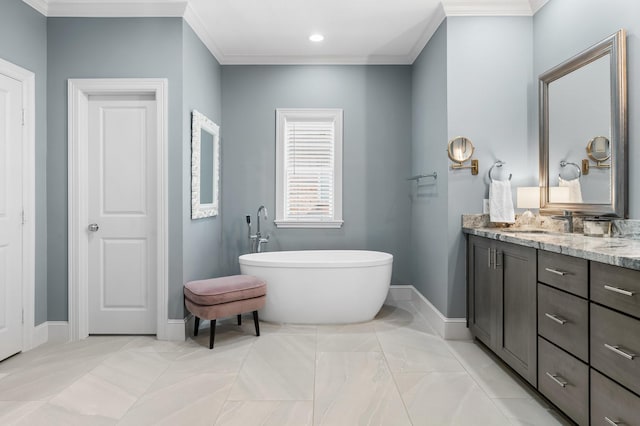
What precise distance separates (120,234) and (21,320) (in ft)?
3.05

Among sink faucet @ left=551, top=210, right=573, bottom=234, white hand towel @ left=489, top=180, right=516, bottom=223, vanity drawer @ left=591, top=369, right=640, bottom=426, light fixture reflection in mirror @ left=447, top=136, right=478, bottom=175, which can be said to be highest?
light fixture reflection in mirror @ left=447, top=136, right=478, bottom=175

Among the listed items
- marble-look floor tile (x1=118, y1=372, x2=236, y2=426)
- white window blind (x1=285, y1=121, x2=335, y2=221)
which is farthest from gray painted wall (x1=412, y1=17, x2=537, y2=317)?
marble-look floor tile (x1=118, y1=372, x2=236, y2=426)

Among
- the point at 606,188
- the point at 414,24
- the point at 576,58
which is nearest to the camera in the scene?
the point at 606,188

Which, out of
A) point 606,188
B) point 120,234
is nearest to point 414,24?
point 606,188

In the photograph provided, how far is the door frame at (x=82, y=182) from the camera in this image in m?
3.28

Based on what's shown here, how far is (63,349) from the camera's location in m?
3.11

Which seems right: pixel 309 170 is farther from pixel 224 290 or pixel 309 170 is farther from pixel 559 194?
pixel 559 194

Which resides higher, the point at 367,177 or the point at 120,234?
the point at 367,177

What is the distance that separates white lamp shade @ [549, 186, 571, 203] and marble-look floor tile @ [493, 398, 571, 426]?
140 cm

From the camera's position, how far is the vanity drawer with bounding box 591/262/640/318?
152 cm

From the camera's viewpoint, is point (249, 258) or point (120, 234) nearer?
point (120, 234)

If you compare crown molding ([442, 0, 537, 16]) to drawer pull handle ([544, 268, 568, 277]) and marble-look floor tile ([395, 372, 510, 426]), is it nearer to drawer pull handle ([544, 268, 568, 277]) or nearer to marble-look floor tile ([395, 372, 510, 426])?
drawer pull handle ([544, 268, 568, 277])

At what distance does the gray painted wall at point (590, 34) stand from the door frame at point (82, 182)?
119 inches

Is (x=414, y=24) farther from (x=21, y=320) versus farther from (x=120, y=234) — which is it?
(x=21, y=320)
